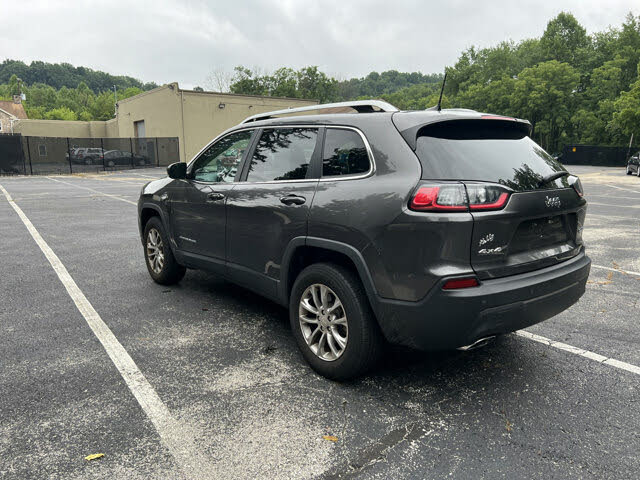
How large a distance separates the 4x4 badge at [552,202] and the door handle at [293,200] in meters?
1.55

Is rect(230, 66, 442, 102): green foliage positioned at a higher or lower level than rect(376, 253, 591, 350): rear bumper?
higher

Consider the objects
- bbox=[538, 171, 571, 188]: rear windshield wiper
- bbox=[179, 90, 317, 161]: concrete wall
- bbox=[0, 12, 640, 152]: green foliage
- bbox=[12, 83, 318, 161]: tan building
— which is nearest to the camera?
bbox=[538, 171, 571, 188]: rear windshield wiper

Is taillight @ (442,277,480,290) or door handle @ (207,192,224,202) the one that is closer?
taillight @ (442,277,480,290)

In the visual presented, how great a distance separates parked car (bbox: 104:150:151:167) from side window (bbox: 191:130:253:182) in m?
35.7

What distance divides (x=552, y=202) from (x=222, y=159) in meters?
2.80

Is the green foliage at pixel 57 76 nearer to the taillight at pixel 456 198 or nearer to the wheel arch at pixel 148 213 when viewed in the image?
the wheel arch at pixel 148 213

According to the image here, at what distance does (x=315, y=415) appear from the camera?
2.84 metres

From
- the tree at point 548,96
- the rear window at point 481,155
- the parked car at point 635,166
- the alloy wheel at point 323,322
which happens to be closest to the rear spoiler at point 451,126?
the rear window at point 481,155

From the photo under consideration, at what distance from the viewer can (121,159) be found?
37.8m

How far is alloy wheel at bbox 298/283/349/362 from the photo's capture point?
3.16 metres

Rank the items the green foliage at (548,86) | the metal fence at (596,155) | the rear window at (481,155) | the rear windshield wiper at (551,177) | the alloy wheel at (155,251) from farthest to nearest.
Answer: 1. the green foliage at (548,86)
2. the metal fence at (596,155)
3. the alloy wheel at (155,251)
4. the rear windshield wiper at (551,177)
5. the rear window at (481,155)

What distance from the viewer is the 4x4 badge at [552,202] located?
2959mm

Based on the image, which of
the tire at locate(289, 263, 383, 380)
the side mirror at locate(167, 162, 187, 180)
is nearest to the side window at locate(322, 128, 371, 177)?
the tire at locate(289, 263, 383, 380)

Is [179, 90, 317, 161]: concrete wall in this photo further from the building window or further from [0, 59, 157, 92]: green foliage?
[0, 59, 157, 92]: green foliage
